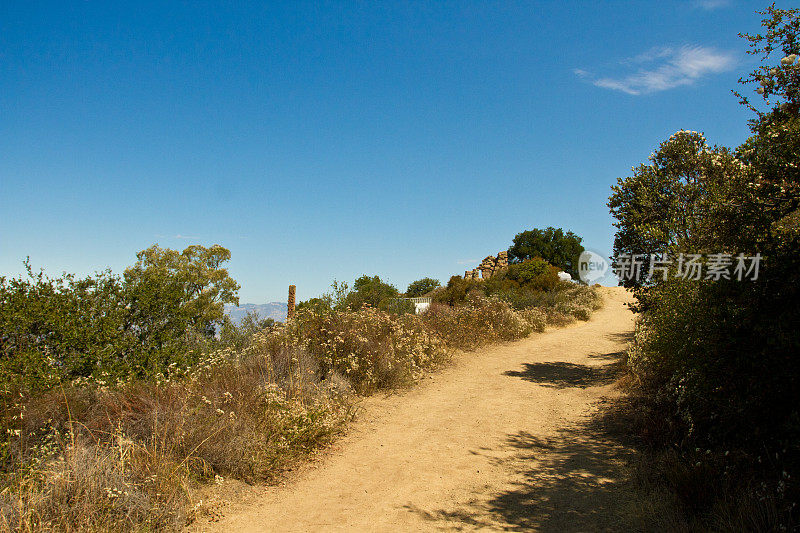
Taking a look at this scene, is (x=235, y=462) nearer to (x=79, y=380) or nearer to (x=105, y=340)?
(x=79, y=380)

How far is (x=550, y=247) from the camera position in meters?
55.7

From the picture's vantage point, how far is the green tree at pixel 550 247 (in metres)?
55.3

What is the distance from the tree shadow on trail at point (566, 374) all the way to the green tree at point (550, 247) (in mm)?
43412

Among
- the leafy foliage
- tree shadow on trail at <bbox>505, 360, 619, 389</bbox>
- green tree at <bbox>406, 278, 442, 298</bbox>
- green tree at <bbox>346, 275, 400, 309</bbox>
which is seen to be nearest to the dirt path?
tree shadow on trail at <bbox>505, 360, 619, 389</bbox>

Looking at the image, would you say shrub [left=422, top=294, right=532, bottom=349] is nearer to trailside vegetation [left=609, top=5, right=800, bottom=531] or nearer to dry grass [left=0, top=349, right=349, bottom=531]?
trailside vegetation [left=609, top=5, right=800, bottom=531]

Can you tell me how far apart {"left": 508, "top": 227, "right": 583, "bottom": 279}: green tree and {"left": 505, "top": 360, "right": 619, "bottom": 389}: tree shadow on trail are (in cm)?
4341

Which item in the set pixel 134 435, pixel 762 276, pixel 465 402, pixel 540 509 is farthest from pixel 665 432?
pixel 134 435

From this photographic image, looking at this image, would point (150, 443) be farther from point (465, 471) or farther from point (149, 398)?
point (465, 471)

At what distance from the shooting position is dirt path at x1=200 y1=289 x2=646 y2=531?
4.39m

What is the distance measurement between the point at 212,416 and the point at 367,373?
13.6 ft

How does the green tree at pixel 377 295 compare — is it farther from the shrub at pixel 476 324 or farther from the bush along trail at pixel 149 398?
the bush along trail at pixel 149 398

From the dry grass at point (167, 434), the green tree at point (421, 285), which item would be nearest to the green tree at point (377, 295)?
the dry grass at point (167, 434)

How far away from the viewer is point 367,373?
30.0 feet

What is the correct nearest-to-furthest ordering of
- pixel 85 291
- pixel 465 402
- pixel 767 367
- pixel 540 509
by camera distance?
pixel 767 367 → pixel 540 509 → pixel 85 291 → pixel 465 402
